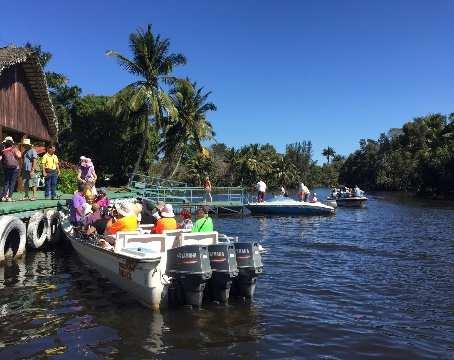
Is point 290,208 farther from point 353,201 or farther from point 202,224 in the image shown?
point 202,224

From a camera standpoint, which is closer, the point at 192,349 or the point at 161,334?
the point at 192,349

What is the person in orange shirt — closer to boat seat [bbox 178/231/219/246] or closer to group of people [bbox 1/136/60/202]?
boat seat [bbox 178/231/219/246]

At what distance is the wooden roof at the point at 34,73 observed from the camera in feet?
65.7

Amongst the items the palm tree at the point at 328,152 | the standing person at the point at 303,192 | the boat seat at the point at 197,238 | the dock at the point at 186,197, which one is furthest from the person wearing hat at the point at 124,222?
the palm tree at the point at 328,152

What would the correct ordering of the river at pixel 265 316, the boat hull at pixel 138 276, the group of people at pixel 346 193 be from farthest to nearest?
the group of people at pixel 346 193
the boat hull at pixel 138 276
the river at pixel 265 316

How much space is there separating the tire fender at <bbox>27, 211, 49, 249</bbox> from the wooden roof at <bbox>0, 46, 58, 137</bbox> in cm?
606

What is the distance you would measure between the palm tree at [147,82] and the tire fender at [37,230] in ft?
65.7

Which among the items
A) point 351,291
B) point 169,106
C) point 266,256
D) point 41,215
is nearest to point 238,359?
point 351,291

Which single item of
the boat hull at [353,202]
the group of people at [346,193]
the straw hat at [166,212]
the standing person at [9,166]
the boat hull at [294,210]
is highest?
the standing person at [9,166]

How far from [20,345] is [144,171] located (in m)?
34.3

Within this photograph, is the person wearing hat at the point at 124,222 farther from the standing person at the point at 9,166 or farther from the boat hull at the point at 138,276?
the standing person at the point at 9,166

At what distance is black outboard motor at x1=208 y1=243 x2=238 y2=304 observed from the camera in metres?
9.53

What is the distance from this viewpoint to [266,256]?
1686cm

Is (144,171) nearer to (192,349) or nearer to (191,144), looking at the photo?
(191,144)
